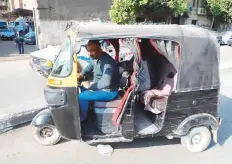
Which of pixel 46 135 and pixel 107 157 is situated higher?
pixel 46 135

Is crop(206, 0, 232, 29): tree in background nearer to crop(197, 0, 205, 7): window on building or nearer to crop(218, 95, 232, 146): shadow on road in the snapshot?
crop(197, 0, 205, 7): window on building

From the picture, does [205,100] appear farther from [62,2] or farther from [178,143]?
[62,2]

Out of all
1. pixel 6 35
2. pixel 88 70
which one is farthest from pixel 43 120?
pixel 6 35

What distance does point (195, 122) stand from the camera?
13.1ft

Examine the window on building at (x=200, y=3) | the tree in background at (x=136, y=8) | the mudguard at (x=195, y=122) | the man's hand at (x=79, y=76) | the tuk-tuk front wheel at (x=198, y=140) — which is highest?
the window on building at (x=200, y=3)

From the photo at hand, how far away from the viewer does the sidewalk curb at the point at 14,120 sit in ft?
15.8

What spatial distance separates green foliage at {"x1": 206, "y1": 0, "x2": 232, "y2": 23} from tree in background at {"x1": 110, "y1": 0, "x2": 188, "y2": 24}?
709 cm

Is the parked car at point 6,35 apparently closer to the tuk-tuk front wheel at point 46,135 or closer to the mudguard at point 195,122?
the tuk-tuk front wheel at point 46,135

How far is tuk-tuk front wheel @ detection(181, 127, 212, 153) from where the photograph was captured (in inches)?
165

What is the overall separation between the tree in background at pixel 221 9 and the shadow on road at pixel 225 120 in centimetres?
2039

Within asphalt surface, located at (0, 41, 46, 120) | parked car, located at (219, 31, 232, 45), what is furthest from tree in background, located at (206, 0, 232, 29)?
asphalt surface, located at (0, 41, 46, 120)

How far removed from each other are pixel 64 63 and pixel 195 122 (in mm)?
2298

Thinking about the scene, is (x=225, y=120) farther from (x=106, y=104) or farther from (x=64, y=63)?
(x=64, y=63)

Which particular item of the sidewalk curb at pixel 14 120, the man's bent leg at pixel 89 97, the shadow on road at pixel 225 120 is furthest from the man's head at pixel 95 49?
the shadow on road at pixel 225 120
